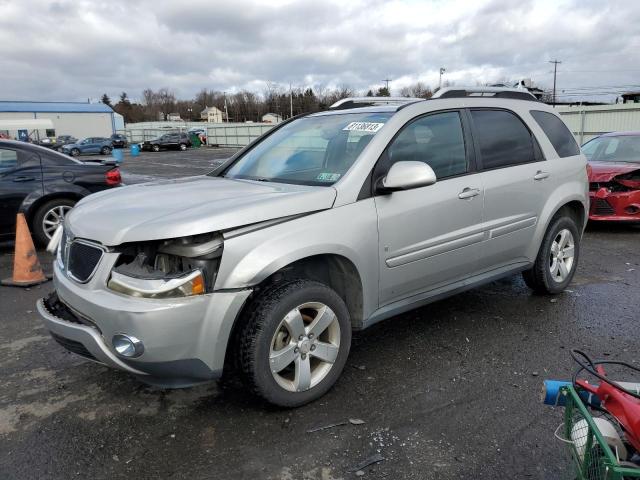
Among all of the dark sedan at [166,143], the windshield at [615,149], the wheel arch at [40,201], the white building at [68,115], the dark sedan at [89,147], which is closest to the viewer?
the wheel arch at [40,201]

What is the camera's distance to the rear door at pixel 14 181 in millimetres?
6836

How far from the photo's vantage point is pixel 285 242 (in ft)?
9.44

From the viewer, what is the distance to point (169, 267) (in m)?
2.77

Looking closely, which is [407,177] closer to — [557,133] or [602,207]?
[557,133]

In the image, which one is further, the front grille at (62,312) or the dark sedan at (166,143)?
the dark sedan at (166,143)

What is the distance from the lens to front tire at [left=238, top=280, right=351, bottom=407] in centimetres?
280

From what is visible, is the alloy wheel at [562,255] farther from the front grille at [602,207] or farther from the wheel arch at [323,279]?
the front grille at [602,207]

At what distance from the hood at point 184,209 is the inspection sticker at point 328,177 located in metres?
0.16

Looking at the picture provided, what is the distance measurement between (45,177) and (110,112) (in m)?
76.2

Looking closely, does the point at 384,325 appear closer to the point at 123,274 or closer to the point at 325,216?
the point at 325,216

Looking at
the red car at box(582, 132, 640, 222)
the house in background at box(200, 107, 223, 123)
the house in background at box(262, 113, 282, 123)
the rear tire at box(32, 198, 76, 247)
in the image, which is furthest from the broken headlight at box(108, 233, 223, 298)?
the house in background at box(200, 107, 223, 123)

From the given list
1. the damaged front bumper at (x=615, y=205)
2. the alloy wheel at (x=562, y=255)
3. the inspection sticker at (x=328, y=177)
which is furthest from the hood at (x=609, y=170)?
the inspection sticker at (x=328, y=177)

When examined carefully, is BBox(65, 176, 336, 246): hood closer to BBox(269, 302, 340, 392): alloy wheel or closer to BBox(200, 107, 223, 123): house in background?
BBox(269, 302, 340, 392): alloy wheel

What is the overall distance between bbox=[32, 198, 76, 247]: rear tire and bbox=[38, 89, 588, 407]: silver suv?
3862mm
